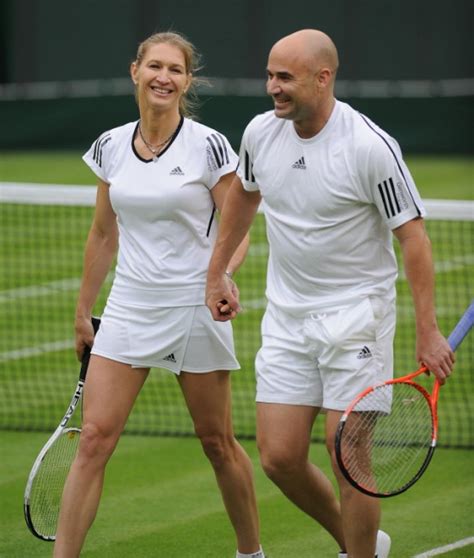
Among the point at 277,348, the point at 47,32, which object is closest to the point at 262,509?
the point at 277,348

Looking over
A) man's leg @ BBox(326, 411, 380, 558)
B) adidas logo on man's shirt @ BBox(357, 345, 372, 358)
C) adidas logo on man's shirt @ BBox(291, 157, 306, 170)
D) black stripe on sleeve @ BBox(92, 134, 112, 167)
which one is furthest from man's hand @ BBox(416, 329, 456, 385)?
black stripe on sleeve @ BBox(92, 134, 112, 167)

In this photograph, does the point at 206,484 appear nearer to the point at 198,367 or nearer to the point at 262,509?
the point at 262,509

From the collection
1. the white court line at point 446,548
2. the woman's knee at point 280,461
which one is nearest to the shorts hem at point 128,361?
the woman's knee at point 280,461

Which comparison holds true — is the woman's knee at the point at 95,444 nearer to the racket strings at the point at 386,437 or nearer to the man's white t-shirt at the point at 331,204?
the man's white t-shirt at the point at 331,204

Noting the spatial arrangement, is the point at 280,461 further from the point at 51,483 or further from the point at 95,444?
the point at 51,483

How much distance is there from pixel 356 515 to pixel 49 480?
55.6 inches

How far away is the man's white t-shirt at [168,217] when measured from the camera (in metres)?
5.81

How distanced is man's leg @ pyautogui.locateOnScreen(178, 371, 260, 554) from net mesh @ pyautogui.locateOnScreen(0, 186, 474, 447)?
2.50 meters

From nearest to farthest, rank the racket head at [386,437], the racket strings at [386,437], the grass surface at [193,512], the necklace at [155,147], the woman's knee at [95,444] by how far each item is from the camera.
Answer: the racket head at [386,437]
the racket strings at [386,437]
the woman's knee at [95,444]
the necklace at [155,147]
the grass surface at [193,512]

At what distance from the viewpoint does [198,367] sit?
Result: 585 cm

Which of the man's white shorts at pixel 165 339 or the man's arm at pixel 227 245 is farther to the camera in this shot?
the man's white shorts at pixel 165 339

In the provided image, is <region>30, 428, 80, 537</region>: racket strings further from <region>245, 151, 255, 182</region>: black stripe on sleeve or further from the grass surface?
<region>245, 151, 255, 182</region>: black stripe on sleeve

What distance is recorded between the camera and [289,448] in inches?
213

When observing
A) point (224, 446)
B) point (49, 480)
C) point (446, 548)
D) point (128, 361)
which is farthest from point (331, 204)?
point (446, 548)
